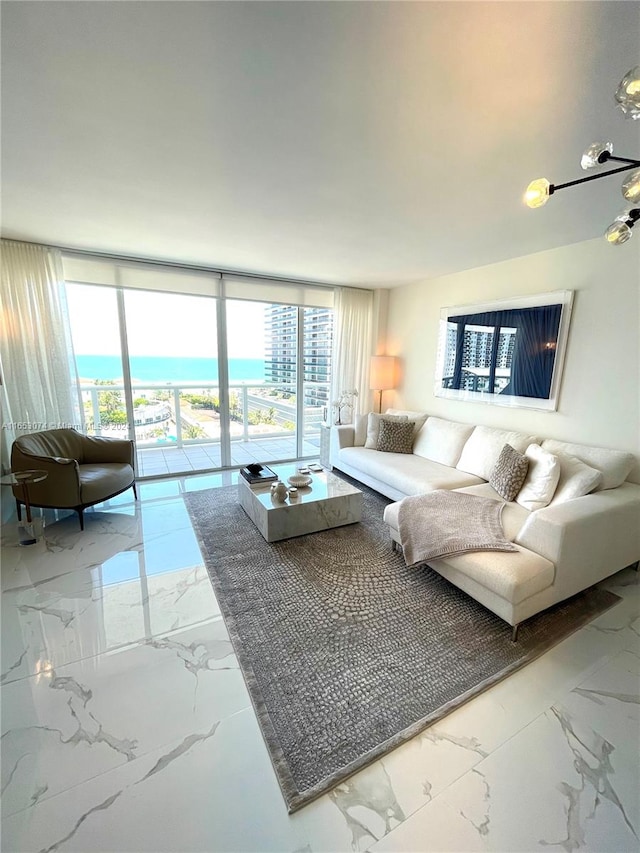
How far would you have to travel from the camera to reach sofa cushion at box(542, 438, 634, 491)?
2.44 m

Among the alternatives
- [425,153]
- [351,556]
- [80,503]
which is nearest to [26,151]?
[425,153]

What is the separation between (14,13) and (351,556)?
296 centimetres

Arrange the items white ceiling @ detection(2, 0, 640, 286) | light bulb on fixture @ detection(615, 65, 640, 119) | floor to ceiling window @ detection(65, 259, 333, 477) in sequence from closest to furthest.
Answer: light bulb on fixture @ detection(615, 65, 640, 119) → white ceiling @ detection(2, 0, 640, 286) → floor to ceiling window @ detection(65, 259, 333, 477)

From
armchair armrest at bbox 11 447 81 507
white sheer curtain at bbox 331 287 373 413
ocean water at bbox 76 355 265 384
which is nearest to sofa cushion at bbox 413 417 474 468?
white sheer curtain at bbox 331 287 373 413

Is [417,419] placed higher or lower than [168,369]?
lower

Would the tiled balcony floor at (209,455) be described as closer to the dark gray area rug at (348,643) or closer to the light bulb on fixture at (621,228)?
the dark gray area rug at (348,643)

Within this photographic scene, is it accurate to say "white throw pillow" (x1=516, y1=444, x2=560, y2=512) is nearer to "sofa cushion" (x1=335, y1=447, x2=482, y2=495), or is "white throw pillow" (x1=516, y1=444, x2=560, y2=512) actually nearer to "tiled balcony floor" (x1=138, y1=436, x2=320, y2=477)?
"sofa cushion" (x1=335, y1=447, x2=482, y2=495)

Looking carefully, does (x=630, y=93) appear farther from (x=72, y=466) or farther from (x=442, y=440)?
(x=72, y=466)

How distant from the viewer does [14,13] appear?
104 cm

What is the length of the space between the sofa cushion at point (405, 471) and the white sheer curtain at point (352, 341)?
1272mm

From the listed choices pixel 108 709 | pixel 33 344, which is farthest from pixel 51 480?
pixel 108 709

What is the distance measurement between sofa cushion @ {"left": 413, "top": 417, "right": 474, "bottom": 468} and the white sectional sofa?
203 mm

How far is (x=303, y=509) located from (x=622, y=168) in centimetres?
256

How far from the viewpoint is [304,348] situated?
4.82 meters
